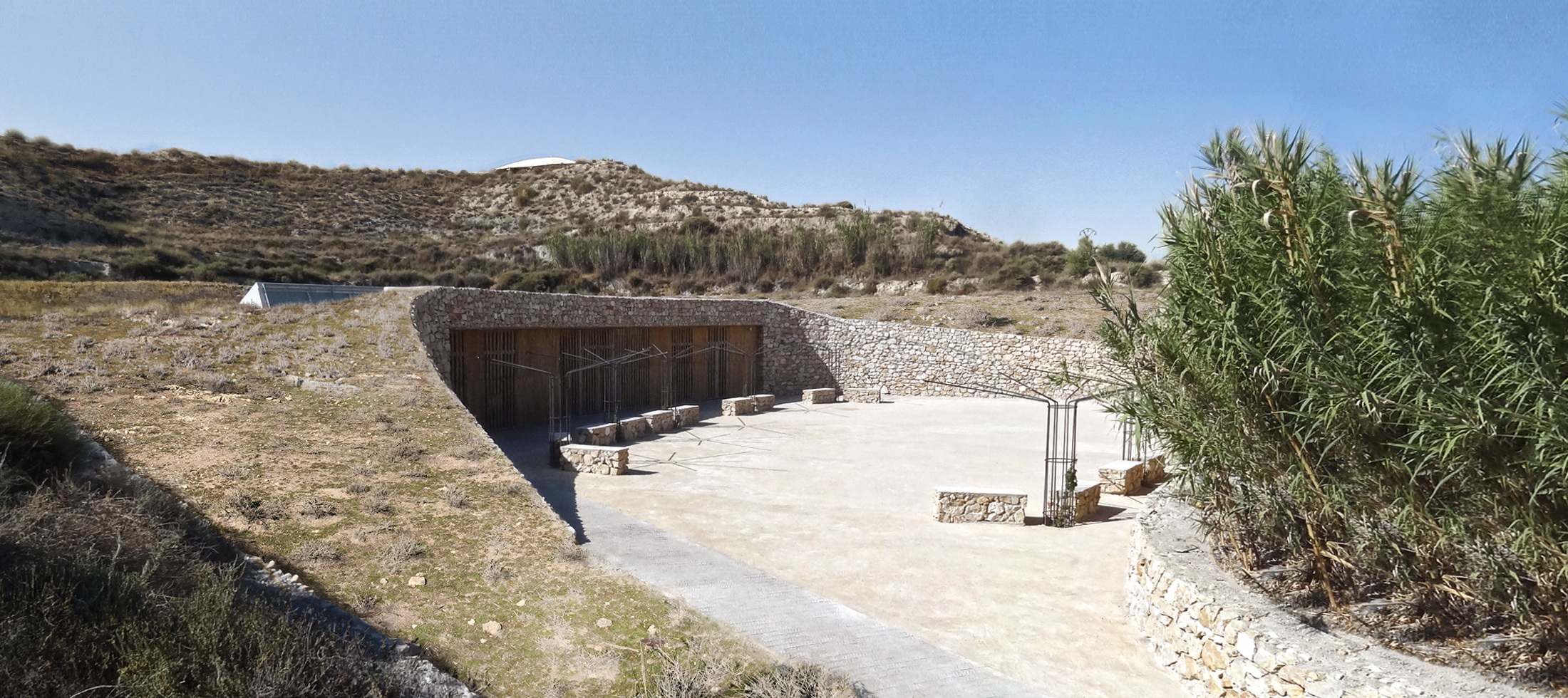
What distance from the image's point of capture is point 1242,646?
5.37m

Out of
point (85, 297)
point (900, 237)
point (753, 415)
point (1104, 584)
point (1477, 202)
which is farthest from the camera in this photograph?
point (900, 237)

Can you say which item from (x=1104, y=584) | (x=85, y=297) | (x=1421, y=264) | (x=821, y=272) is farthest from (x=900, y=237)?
(x=1421, y=264)

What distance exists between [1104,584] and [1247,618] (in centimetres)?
282

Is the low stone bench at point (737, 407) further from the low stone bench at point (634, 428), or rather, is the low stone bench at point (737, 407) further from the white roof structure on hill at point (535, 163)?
the white roof structure on hill at point (535, 163)

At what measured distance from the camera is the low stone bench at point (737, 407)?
21578 millimetres

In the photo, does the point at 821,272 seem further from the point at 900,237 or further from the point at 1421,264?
the point at 1421,264

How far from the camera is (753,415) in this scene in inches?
858

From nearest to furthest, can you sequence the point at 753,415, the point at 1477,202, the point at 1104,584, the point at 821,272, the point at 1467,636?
the point at 1477,202, the point at 1467,636, the point at 1104,584, the point at 753,415, the point at 821,272

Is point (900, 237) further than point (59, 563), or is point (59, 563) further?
point (900, 237)

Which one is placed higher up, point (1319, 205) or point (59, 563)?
point (1319, 205)

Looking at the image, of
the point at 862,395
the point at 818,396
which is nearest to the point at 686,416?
the point at 818,396

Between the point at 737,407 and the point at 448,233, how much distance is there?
31075 millimetres

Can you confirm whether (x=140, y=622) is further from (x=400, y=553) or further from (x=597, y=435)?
(x=597, y=435)

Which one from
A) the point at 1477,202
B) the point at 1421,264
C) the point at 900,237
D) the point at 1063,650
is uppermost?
the point at 900,237
